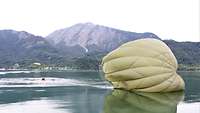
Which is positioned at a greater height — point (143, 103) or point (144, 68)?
point (144, 68)

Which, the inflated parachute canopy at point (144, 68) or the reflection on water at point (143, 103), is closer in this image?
the reflection on water at point (143, 103)

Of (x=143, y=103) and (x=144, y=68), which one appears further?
(x=144, y=68)

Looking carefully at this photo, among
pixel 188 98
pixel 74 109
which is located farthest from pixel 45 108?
pixel 188 98

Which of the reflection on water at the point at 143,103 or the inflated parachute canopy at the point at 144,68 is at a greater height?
the inflated parachute canopy at the point at 144,68
